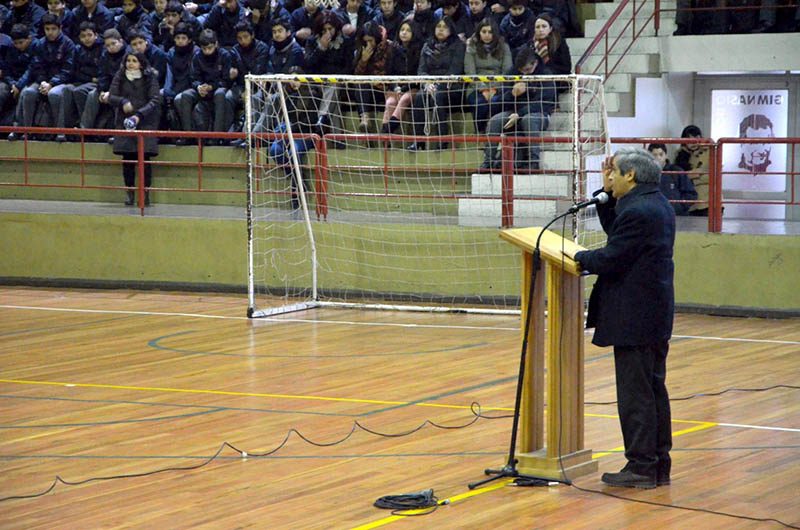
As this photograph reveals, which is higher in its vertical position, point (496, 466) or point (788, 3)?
point (788, 3)

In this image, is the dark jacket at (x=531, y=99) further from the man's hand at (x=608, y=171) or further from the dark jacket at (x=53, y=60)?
the man's hand at (x=608, y=171)

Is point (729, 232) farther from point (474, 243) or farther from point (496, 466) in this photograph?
point (496, 466)

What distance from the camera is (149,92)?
1680 cm

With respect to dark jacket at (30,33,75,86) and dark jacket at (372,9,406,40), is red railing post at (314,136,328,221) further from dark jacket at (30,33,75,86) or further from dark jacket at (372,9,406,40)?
dark jacket at (30,33,75,86)

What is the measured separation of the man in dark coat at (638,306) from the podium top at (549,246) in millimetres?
63

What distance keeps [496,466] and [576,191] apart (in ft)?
18.2

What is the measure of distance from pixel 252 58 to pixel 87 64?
2.47m

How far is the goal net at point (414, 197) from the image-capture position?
13820 millimetres

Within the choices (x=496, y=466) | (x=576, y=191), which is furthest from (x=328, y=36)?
(x=496, y=466)

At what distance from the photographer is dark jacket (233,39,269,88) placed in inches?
680

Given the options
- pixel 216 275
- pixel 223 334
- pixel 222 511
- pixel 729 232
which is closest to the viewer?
pixel 222 511

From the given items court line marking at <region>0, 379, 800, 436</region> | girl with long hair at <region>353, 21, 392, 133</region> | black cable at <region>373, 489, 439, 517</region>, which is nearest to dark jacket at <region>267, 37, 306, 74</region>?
girl with long hair at <region>353, 21, 392, 133</region>

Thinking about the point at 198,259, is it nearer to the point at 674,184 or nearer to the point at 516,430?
the point at 674,184

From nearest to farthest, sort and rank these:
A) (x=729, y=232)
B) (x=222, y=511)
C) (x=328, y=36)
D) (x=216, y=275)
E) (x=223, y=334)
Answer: (x=222, y=511)
(x=223, y=334)
(x=729, y=232)
(x=216, y=275)
(x=328, y=36)
